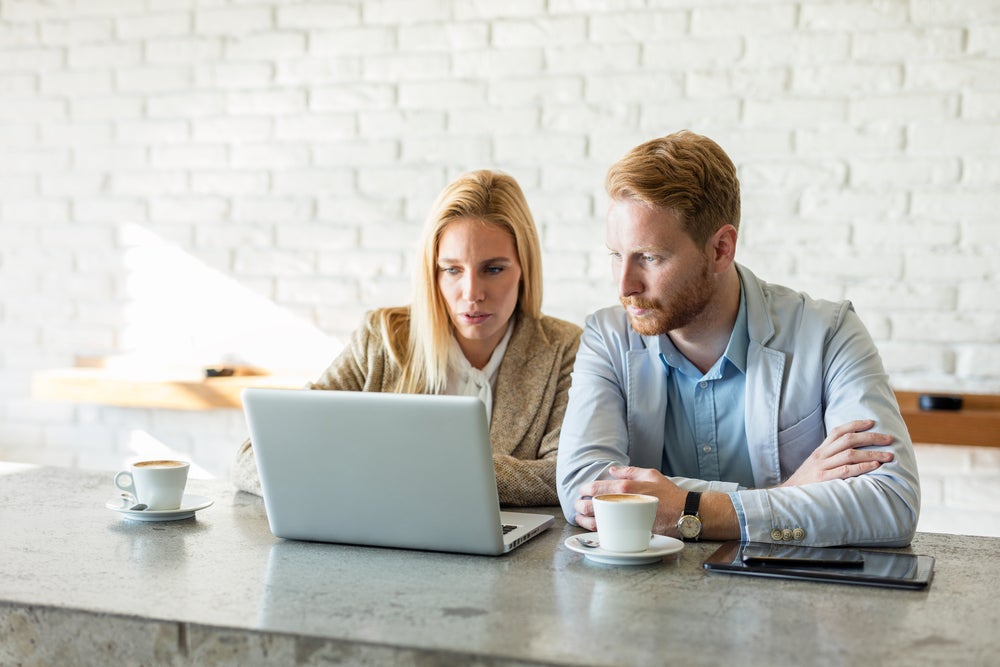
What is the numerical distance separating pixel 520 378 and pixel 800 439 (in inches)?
24.5

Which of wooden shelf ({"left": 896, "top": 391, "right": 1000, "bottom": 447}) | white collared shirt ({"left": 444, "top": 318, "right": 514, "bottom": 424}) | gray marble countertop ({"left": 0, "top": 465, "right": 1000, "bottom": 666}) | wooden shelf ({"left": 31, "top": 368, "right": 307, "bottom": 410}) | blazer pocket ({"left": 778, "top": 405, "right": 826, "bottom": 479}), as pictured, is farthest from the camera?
wooden shelf ({"left": 31, "top": 368, "right": 307, "bottom": 410})

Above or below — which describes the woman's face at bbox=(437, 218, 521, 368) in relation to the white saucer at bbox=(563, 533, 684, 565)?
above

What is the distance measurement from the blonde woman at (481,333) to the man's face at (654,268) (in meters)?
0.40

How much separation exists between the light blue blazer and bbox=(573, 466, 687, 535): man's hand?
0.26 feet

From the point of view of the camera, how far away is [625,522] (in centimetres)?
140

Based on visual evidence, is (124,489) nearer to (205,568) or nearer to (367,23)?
(205,568)

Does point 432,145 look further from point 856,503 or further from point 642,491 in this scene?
point 856,503

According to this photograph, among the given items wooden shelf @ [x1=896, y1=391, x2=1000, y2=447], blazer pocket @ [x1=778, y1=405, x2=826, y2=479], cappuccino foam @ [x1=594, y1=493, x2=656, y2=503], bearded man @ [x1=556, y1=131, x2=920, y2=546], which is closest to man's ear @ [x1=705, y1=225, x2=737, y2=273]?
bearded man @ [x1=556, y1=131, x2=920, y2=546]

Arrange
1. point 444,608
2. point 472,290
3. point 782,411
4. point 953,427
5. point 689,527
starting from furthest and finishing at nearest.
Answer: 1. point 953,427
2. point 472,290
3. point 782,411
4. point 689,527
5. point 444,608

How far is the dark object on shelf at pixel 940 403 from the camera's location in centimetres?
260

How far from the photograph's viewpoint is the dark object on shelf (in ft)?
8.52

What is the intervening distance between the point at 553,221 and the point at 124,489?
1.61 m

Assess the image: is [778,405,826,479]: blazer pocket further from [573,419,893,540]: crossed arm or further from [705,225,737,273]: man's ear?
[705,225,737,273]: man's ear

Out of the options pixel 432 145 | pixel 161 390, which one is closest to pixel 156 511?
pixel 161 390
